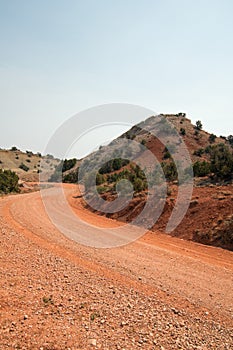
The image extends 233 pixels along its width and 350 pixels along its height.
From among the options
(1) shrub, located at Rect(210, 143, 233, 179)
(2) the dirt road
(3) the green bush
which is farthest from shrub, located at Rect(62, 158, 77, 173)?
(2) the dirt road

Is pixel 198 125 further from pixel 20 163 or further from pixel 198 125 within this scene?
pixel 20 163

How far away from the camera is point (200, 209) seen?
44.6 ft

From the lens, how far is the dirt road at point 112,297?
449 centimetres

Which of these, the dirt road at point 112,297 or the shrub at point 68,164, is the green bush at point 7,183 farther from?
the shrub at point 68,164

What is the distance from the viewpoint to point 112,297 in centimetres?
578

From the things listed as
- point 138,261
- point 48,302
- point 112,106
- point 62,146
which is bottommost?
point 48,302

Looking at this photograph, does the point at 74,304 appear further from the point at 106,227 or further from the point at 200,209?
the point at 200,209

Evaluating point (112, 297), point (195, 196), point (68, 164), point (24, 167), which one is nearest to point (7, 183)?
point (195, 196)

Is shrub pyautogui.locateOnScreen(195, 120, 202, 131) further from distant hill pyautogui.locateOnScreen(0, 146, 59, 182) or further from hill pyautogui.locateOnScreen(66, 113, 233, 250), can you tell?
distant hill pyautogui.locateOnScreen(0, 146, 59, 182)

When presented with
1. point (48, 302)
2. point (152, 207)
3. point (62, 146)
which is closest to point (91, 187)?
point (152, 207)

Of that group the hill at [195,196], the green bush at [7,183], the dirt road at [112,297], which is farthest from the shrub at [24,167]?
the dirt road at [112,297]

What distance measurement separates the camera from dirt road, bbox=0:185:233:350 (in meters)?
4.49

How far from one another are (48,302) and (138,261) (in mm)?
3300

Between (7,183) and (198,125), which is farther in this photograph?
(198,125)
